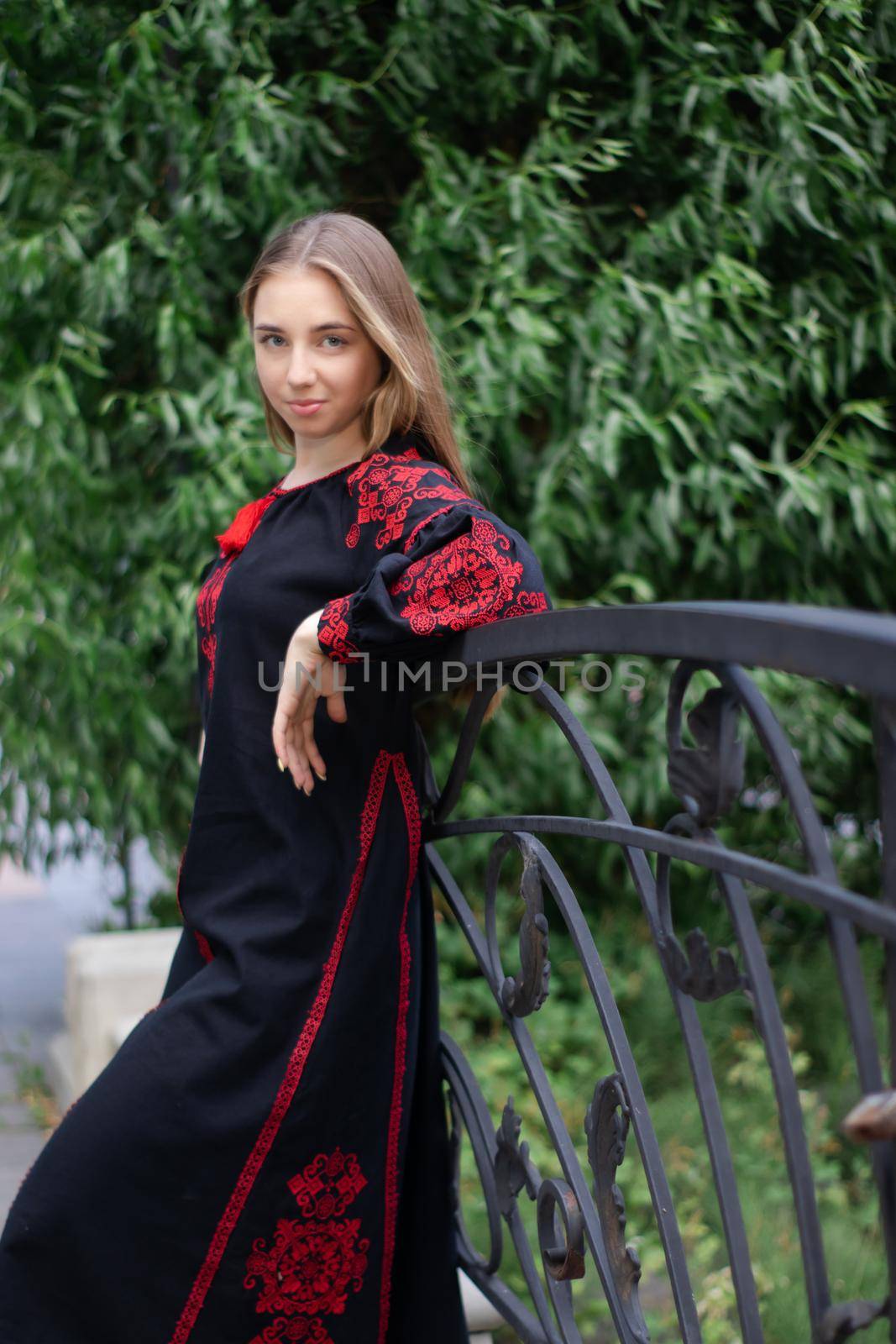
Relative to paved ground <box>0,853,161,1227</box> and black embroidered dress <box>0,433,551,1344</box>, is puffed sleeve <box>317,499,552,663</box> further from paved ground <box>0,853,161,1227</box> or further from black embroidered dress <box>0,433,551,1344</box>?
paved ground <box>0,853,161,1227</box>

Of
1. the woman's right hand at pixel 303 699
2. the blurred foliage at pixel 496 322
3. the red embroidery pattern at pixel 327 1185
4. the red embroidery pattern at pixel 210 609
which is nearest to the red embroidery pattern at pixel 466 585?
the woman's right hand at pixel 303 699

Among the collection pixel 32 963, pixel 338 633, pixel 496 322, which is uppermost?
pixel 496 322

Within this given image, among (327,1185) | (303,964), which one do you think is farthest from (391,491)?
(327,1185)

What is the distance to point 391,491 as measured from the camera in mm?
1378

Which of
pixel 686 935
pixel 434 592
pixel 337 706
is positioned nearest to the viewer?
pixel 686 935

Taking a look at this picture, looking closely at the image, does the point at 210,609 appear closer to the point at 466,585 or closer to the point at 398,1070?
the point at 466,585

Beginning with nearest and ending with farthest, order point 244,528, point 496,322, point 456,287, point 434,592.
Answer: point 434,592, point 244,528, point 496,322, point 456,287

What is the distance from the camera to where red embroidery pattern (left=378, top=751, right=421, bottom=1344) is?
1426 mm

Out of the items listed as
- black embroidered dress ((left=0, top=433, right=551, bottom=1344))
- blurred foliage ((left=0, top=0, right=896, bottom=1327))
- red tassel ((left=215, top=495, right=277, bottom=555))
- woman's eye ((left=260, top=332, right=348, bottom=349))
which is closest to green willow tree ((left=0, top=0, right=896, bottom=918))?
blurred foliage ((left=0, top=0, right=896, bottom=1327))

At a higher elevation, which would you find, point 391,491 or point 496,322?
point 496,322

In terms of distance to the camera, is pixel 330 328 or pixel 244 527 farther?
pixel 244 527

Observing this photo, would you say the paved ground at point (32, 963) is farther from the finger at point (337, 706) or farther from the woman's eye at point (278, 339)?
the woman's eye at point (278, 339)

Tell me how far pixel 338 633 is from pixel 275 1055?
0.46 m

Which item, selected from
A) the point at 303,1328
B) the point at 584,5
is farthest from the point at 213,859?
the point at 584,5
